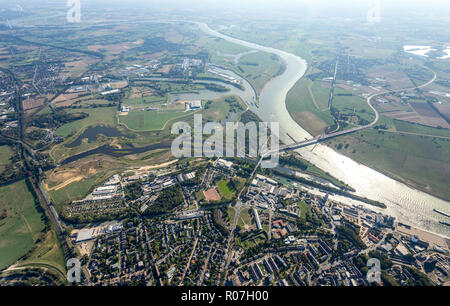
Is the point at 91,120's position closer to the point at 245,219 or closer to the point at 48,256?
the point at 48,256

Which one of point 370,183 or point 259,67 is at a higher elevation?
point 259,67

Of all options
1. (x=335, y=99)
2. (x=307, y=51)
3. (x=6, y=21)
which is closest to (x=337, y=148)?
(x=335, y=99)

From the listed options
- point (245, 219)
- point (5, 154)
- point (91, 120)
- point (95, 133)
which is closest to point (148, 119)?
point (95, 133)

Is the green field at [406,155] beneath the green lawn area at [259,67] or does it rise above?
beneath

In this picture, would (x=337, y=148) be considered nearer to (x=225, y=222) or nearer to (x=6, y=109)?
(x=225, y=222)

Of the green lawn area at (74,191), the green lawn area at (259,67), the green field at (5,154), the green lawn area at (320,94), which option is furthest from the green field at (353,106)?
the green field at (5,154)

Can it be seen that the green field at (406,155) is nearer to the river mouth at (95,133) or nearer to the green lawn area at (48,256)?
the river mouth at (95,133)
